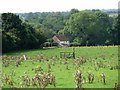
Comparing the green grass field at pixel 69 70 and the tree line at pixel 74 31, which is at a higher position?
the tree line at pixel 74 31

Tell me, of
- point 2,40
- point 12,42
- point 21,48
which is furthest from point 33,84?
point 21,48

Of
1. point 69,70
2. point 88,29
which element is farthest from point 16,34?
point 88,29

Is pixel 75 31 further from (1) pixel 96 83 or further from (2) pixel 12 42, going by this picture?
(1) pixel 96 83

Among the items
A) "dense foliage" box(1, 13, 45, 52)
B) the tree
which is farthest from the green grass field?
the tree

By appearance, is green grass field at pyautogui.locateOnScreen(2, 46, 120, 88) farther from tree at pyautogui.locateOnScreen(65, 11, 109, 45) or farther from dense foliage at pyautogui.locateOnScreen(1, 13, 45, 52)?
tree at pyautogui.locateOnScreen(65, 11, 109, 45)

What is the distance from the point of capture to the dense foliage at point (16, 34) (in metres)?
46.9

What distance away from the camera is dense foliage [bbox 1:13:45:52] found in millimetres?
46888

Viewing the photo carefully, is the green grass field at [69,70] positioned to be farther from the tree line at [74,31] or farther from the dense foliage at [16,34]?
the tree line at [74,31]

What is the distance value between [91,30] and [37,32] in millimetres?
26541

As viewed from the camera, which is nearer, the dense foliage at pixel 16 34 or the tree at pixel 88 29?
the dense foliage at pixel 16 34

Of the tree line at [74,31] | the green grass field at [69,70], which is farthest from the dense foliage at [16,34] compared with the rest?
the green grass field at [69,70]

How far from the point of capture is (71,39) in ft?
303

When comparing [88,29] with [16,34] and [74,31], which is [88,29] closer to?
[74,31]

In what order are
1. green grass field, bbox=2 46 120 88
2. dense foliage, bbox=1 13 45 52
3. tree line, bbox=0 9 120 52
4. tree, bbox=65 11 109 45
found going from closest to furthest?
green grass field, bbox=2 46 120 88 → dense foliage, bbox=1 13 45 52 → tree line, bbox=0 9 120 52 → tree, bbox=65 11 109 45
